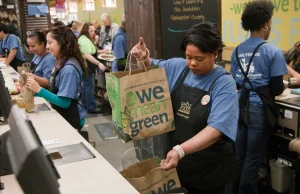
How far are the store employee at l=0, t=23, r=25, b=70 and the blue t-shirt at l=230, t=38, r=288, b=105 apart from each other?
5560 millimetres

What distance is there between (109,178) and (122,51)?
13.6ft

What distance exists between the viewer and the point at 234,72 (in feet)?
10.6

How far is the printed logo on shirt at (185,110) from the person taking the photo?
1.97 metres

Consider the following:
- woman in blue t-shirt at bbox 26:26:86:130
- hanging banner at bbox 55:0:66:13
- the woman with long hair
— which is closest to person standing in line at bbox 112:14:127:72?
the woman with long hair

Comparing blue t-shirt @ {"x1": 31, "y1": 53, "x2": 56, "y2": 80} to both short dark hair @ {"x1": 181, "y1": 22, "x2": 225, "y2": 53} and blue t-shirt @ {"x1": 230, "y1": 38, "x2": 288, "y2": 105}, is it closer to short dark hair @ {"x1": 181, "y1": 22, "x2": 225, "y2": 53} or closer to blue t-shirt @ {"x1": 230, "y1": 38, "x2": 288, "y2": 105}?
blue t-shirt @ {"x1": 230, "y1": 38, "x2": 288, "y2": 105}

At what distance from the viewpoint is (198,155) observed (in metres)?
1.99

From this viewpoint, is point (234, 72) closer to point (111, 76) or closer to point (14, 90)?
point (111, 76)

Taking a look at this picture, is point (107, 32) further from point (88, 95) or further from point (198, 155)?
point (198, 155)

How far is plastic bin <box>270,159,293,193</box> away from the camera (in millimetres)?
3254

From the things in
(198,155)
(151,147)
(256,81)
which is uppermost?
(256,81)

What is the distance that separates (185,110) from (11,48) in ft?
20.8

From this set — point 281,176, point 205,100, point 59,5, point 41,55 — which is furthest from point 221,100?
point 59,5

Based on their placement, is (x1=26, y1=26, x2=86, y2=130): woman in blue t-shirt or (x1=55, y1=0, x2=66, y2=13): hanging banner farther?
(x1=55, y1=0, x2=66, y2=13): hanging banner

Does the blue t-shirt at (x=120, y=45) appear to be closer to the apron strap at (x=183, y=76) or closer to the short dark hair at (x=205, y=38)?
the apron strap at (x=183, y=76)
